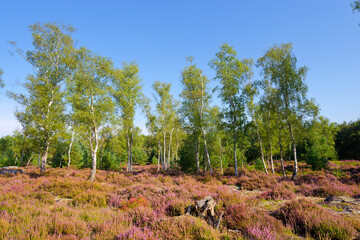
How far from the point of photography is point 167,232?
13.8 feet

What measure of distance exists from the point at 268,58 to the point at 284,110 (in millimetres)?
6302

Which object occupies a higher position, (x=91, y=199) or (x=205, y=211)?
(x=205, y=211)

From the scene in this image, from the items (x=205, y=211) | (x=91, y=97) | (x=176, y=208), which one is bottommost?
(x=176, y=208)

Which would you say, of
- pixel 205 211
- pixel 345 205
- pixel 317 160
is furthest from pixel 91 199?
pixel 317 160

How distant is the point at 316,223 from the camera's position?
4184mm

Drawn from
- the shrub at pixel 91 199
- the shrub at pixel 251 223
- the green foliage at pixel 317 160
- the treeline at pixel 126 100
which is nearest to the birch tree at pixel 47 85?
the treeline at pixel 126 100

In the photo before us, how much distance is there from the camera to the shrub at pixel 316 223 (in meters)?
3.75

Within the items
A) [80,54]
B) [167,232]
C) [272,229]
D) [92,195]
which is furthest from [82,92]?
[272,229]

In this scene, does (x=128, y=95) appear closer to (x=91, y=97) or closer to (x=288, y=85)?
(x=91, y=97)

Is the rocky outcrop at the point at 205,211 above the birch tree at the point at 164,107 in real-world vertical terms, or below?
below

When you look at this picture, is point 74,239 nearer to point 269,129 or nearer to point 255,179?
point 255,179

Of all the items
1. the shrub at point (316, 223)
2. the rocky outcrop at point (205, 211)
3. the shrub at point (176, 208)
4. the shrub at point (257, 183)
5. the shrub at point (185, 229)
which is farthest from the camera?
the shrub at point (257, 183)

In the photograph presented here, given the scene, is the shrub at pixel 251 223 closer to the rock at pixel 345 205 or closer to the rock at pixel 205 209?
the rock at pixel 205 209

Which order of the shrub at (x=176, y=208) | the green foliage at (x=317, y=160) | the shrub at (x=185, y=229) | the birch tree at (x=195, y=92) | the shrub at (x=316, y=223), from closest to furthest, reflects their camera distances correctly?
the shrub at (x=316, y=223), the shrub at (x=185, y=229), the shrub at (x=176, y=208), the birch tree at (x=195, y=92), the green foliage at (x=317, y=160)
